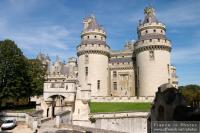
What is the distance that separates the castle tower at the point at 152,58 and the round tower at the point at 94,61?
274 inches

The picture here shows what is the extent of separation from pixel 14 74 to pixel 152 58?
2553 cm

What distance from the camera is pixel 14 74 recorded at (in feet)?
155

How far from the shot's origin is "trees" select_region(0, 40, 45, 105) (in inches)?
1812

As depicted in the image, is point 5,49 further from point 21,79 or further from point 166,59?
point 166,59

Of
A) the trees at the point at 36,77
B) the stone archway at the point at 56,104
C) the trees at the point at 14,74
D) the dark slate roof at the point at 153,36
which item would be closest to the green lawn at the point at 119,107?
the stone archway at the point at 56,104

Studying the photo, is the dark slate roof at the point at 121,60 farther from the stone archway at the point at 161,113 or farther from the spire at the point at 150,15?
the stone archway at the point at 161,113

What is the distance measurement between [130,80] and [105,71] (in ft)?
18.6

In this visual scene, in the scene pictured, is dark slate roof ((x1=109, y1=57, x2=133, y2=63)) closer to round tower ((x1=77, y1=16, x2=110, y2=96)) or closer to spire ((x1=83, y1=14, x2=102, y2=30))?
round tower ((x1=77, y1=16, x2=110, y2=96))

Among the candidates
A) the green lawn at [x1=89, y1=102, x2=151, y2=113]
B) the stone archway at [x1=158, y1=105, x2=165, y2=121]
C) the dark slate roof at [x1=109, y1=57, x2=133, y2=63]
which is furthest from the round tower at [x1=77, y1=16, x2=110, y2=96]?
the stone archway at [x1=158, y1=105, x2=165, y2=121]

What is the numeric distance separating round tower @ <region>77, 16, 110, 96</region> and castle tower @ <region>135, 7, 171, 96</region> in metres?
6.95

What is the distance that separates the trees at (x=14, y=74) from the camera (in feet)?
151

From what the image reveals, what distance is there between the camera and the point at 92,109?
4647 centimetres

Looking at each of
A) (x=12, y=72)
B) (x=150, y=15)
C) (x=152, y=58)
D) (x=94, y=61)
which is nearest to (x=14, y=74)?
(x=12, y=72)

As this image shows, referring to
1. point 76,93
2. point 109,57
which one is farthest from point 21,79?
point 109,57
